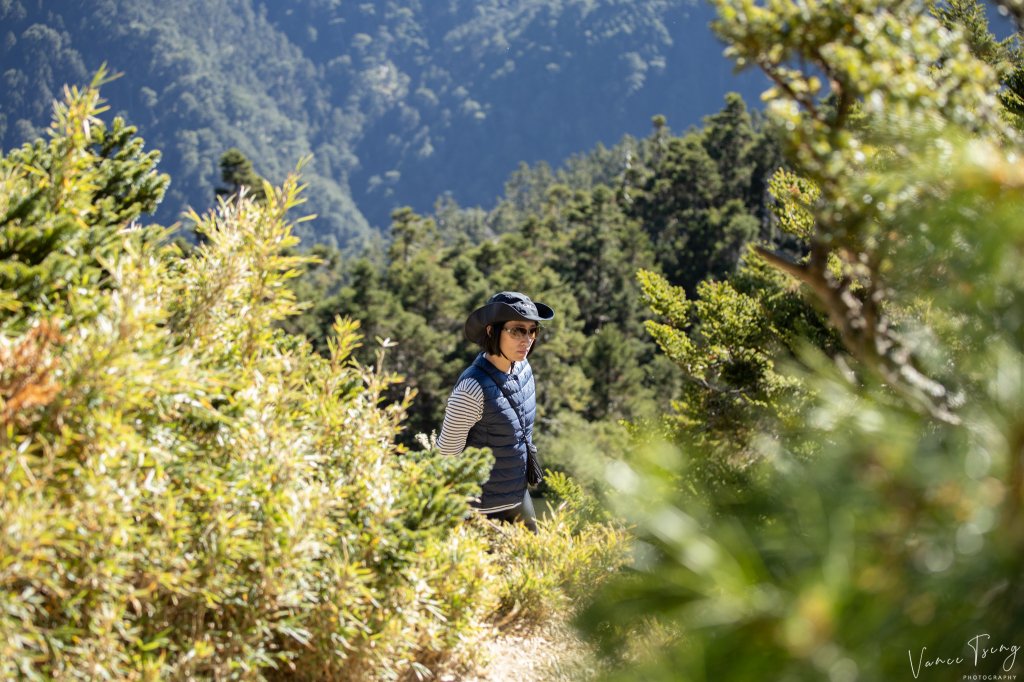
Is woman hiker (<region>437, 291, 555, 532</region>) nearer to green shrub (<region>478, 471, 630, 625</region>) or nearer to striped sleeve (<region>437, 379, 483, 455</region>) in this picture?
striped sleeve (<region>437, 379, 483, 455</region>)

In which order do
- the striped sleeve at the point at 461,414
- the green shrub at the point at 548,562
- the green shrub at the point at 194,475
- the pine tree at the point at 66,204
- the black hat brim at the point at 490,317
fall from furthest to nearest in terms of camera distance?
the black hat brim at the point at 490,317 < the striped sleeve at the point at 461,414 < the green shrub at the point at 548,562 < the pine tree at the point at 66,204 < the green shrub at the point at 194,475

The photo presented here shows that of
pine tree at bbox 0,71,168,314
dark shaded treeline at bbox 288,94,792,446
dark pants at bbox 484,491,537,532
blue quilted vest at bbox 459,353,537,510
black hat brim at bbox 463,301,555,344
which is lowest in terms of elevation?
pine tree at bbox 0,71,168,314

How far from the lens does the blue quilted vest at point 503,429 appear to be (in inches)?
169

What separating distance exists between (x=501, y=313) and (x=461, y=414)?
1.91 ft

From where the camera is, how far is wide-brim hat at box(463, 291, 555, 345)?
434cm

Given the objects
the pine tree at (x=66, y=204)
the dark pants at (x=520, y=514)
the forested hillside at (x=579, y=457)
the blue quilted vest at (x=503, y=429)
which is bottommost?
the forested hillside at (x=579, y=457)

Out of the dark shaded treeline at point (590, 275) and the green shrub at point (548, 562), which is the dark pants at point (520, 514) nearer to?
the green shrub at point (548, 562)

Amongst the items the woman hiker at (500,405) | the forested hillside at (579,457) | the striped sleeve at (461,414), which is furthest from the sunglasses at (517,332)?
the forested hillside at (579,457)

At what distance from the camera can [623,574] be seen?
135 cm

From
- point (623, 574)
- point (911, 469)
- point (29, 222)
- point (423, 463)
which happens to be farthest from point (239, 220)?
point (911, 469)

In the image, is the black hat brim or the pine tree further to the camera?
the black hat brim

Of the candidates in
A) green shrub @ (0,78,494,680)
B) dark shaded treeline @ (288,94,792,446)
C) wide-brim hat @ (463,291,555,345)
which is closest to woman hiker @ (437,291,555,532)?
wide-brim hat @ (463,291,555,345)

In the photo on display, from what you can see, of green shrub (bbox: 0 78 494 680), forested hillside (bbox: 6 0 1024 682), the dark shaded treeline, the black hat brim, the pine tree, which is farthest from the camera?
the dark shaded treeline

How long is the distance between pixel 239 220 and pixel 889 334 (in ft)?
5.53
